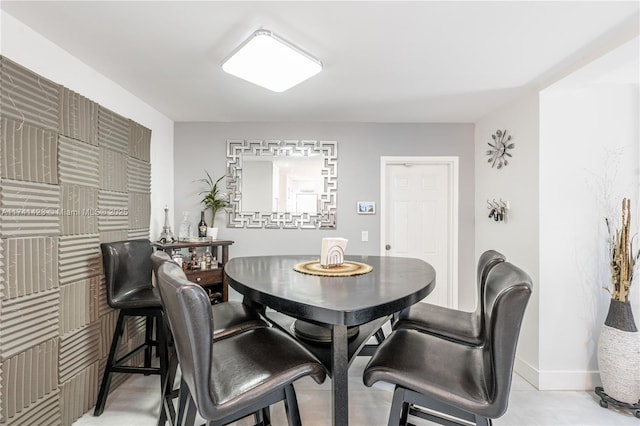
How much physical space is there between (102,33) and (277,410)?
250 centimetres

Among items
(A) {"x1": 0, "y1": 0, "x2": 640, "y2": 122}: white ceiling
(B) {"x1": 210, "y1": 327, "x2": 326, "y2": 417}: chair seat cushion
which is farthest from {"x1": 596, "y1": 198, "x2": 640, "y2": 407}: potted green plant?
(B) {"x1": 210, "y1": 327, "x2": 326, "y2": 417}: chair seat cushion

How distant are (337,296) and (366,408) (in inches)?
51.3

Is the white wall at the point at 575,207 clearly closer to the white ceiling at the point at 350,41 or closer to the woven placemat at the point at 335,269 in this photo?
the white ceiling at the point at 350,41

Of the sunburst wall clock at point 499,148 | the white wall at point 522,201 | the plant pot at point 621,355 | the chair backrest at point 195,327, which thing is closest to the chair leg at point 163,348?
the chair backrest at point 195,327

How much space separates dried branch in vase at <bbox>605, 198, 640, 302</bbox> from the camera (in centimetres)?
207

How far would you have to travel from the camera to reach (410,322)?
1.63 m

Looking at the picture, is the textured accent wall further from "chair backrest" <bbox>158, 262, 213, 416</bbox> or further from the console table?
"chair backrest" <bbox>158, 262, 213, 416</bbox>

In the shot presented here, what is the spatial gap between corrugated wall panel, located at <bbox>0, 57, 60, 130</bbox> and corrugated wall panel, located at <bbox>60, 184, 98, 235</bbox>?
38cm

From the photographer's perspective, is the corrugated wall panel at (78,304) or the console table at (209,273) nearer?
the corrugated wall panel at (78,304)

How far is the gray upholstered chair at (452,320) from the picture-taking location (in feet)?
4.95

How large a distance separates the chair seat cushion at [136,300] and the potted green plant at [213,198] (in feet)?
3.90

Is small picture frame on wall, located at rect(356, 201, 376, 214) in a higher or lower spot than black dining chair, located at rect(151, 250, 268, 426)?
higher

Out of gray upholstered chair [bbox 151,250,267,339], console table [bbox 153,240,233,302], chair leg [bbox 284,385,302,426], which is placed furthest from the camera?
console table [bbox 153,240,233,302]

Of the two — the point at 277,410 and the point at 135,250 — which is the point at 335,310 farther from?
the point at 135,250
